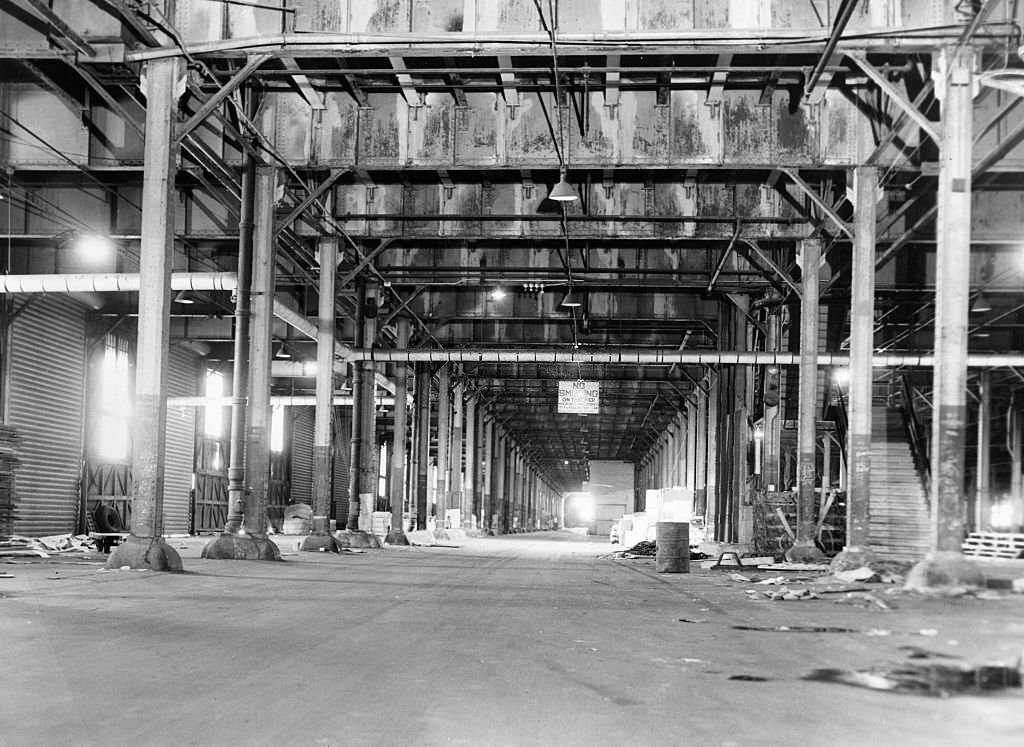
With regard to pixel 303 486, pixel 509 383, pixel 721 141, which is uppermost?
pixel 721 141

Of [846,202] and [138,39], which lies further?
[846,202]

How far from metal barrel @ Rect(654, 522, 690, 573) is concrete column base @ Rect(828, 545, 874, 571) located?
2679 mm

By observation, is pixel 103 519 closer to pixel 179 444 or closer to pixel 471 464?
pixel 179 444

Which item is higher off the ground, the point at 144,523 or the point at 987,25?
the point at 987,25

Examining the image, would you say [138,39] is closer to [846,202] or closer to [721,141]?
[721,141]

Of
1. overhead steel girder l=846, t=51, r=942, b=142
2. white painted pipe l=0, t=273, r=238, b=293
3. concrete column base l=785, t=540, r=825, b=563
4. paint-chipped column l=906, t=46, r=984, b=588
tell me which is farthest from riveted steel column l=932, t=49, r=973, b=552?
white painted pipe l=0, t=273, r=238, b=293

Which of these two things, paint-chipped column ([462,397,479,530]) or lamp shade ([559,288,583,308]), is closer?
lamp shade ([559,288,583,308])

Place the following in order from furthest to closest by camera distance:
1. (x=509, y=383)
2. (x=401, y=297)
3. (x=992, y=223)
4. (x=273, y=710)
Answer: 1. (x=509, y=383)
2. (x=401, y=297)
3. (x=992, y=223)
4. (x=273, y=710)

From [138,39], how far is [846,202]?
14.1m

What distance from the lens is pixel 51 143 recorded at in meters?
18.4

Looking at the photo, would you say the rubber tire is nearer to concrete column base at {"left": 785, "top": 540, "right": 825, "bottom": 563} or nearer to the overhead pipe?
the overhead pipe

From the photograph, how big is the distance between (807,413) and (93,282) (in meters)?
15.0

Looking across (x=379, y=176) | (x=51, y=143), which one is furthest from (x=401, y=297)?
(x=51, y=143)

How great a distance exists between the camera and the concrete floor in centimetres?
450
